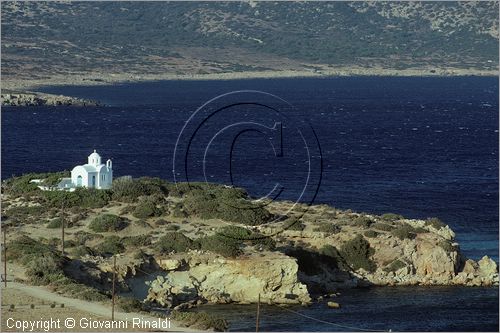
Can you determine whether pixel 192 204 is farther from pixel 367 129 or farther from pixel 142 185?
pixel 367 129

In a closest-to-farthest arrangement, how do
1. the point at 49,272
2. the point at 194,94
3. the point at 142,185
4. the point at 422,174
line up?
the point at 49,272
the point at 142,185
the point at 422,174
the point at 194,94

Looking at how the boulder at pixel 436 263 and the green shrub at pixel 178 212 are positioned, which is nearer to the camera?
the boulder at pixel 436 263

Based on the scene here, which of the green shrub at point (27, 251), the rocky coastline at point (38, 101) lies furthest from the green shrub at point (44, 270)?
the rocky coastline at point (38, 101)

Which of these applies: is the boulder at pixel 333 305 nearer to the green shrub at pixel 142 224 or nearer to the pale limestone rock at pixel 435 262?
the pale limestone rock at pixel 435 262

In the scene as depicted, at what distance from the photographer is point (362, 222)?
48562mm

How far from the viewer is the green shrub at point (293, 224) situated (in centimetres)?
Answer: 4747

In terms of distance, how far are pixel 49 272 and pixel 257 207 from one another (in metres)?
14.2

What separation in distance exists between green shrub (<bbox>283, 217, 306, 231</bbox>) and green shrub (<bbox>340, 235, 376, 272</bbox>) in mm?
2444

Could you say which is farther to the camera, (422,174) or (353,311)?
(422,174)

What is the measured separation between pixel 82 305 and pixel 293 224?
15.3 metres

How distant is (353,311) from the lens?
40562 mm

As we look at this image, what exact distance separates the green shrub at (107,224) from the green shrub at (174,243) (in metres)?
2.87

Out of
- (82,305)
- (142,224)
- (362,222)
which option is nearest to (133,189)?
(142,224)

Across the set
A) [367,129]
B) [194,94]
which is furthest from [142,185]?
[194,94]
